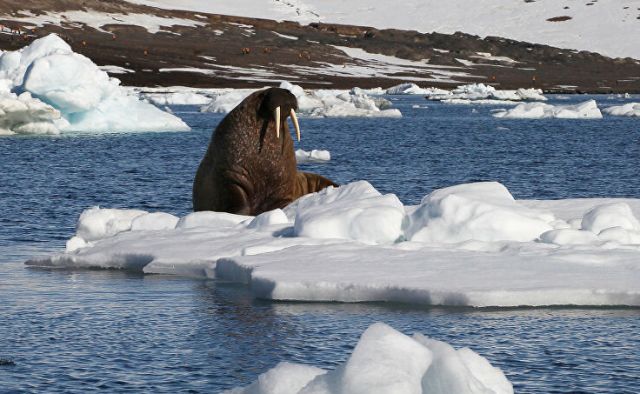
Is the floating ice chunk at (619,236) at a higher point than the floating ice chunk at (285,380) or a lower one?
higher

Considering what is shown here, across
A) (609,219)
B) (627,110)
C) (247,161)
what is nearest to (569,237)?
(609,219)

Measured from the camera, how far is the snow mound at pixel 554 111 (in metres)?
66.0

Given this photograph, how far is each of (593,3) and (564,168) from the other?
13352cm

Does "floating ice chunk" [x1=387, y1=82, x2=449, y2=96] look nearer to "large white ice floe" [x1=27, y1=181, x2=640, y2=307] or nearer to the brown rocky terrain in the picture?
the brown rocky terrain

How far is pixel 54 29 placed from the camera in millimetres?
124188

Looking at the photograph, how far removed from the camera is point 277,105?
56.9ft

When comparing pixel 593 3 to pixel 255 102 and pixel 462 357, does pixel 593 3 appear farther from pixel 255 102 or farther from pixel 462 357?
pixel 462 357

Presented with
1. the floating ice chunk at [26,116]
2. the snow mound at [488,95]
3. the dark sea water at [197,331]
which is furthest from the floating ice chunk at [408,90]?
the dark sea water at [197,331]

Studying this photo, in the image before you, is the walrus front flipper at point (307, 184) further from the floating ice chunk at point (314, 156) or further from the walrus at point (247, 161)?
the floating ice chunk at point (314, 156)

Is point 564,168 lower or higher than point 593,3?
lower

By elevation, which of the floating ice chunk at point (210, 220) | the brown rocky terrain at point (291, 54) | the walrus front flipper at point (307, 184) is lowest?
the floating ice chunk at point (210, 220)

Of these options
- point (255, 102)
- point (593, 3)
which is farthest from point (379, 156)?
point (593, 3)

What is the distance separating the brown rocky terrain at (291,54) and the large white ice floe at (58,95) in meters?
53.8

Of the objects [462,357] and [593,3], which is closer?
[462,357]
